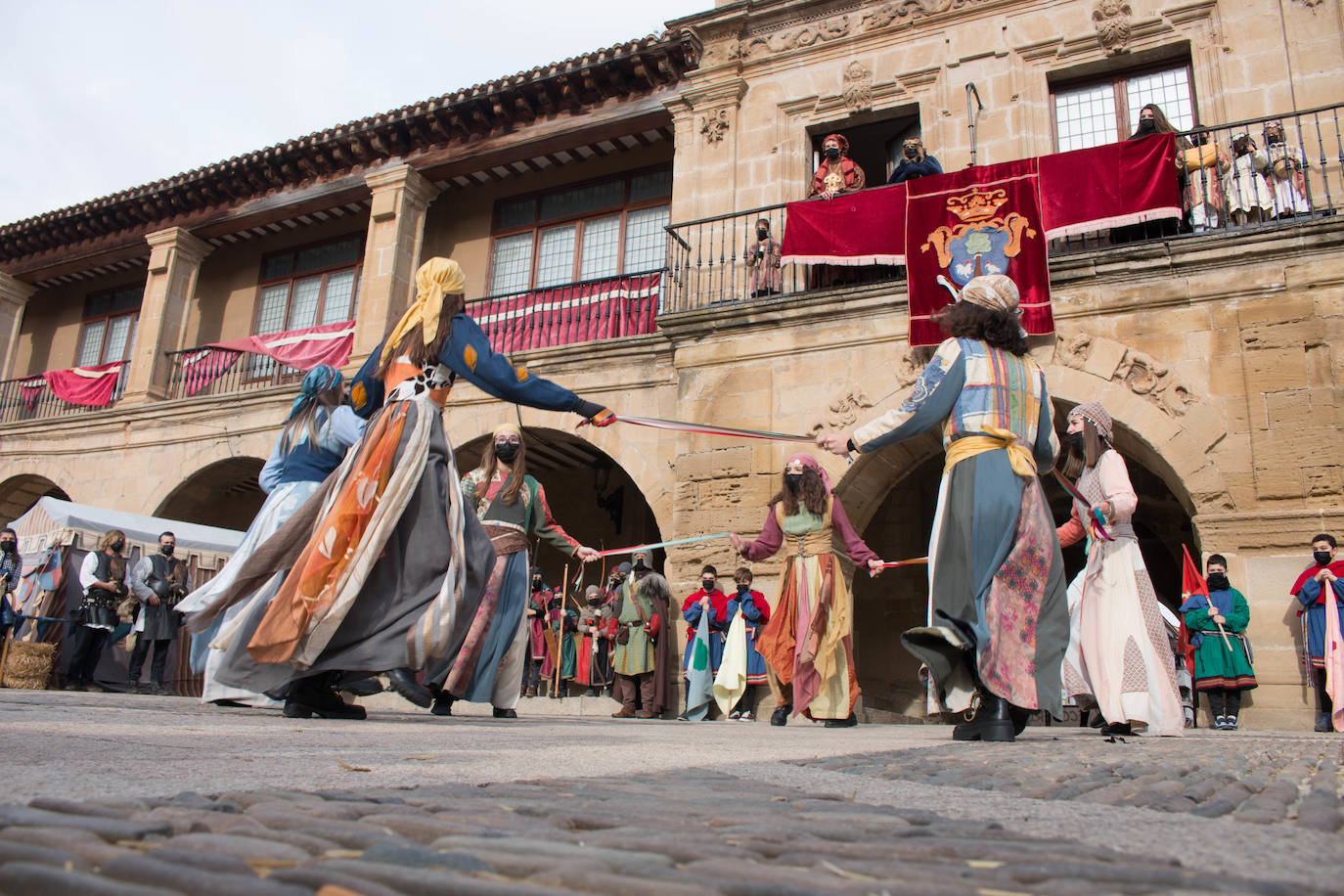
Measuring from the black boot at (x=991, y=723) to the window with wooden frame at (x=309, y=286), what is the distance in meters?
13.9

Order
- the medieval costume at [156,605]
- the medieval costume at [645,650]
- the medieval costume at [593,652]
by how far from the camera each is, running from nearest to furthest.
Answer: the medieval costume at [645,650], the medieval costume at [156,605], the medieval costume at [593,652]

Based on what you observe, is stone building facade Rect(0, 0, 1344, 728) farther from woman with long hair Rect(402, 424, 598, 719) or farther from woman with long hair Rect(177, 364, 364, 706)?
woman with long hair Rect(177, 364, 364, 706)

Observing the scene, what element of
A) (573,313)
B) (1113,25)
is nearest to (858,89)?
(1113,25)

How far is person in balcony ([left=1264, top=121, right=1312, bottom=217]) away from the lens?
911 centimetres

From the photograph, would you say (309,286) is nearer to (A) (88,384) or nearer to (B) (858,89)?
(A) (88,384)

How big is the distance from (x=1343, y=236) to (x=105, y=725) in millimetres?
9646

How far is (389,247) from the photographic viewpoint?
14.3m

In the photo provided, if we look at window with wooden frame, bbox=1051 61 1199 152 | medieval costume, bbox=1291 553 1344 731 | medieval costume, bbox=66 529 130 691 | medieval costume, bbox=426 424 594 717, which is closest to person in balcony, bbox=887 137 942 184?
window with wooden frame, bbox=1051 61 1199 152

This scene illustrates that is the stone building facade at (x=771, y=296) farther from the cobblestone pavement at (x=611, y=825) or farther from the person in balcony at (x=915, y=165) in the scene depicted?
the cobblestone pavement at (x=611, y=825)

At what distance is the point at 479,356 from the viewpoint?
452 cm

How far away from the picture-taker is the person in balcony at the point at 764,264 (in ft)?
36.6

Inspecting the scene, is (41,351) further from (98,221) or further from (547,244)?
(547,244)

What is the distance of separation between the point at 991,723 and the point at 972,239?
23.1ft

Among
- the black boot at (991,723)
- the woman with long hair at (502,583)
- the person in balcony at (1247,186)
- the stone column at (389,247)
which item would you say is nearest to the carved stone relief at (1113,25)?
the person in balcony at (1247,186)
